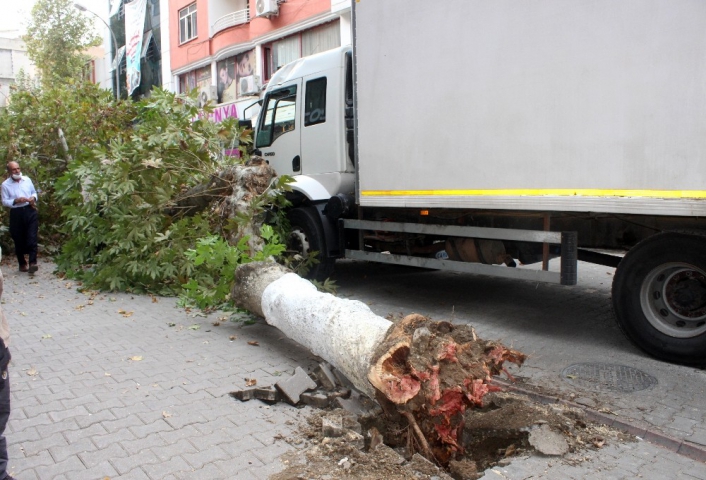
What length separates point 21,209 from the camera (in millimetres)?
9438

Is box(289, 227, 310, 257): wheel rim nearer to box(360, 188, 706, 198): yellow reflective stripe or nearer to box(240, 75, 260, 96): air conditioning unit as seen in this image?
box(360, 188, 706, 198): yellow reflective stripe

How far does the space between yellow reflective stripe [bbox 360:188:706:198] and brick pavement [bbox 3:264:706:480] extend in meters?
1.43

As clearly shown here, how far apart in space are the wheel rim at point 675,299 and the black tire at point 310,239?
3.94 meters

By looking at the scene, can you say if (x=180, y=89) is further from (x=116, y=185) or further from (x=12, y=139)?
(x=116, y=185)

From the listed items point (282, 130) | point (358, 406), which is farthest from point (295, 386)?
point (282, 130)

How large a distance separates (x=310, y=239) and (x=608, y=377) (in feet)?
14.1

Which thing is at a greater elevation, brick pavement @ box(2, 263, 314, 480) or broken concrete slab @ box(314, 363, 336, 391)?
broken concrete slab @ box(314, 363, 336, 391)

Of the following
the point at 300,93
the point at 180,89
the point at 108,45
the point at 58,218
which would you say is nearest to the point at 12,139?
the point at 58,218

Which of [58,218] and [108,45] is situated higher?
[108,45]

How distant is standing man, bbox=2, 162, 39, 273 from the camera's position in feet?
30.9

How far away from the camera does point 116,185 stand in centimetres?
796

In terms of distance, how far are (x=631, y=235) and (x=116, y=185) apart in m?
6.33

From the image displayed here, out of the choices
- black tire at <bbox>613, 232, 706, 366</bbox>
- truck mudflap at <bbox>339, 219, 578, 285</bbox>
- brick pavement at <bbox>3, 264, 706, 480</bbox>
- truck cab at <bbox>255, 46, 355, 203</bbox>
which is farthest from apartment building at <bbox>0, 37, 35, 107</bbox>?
black tire at <bbox>613, 232, 706, 366</bbox>

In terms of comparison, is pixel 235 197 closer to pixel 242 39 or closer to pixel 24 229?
pixel 24 229
